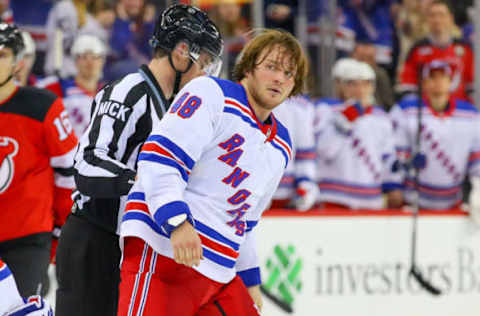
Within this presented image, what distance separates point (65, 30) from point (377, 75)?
2258mm

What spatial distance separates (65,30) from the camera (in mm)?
6379

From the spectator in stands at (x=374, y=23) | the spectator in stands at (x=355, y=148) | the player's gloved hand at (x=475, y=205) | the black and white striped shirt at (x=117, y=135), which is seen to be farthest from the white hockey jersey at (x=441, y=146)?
the black and white striped shirt at (x=117, y=135)

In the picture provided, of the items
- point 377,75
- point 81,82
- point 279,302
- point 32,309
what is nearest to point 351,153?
point 377,75

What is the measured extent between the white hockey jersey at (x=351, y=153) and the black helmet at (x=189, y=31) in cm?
324

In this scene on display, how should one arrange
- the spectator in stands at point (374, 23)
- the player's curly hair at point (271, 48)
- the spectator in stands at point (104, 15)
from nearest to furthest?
1. the player's curly hair at point (271, 48)
2. the spectator in stands at point (104, 15)
3. the spectator in stands at point (374, 23)

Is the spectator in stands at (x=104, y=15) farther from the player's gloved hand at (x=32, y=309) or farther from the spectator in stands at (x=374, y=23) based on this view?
the player's gloved hand at (x=32, y=309)

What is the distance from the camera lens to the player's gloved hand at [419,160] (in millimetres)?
6094

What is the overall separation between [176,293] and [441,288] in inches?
144

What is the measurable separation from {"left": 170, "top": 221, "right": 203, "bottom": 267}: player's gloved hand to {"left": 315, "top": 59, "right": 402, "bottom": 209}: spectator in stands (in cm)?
384

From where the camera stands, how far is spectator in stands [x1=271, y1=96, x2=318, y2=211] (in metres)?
5.79

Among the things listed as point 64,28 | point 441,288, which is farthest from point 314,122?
point 64,28

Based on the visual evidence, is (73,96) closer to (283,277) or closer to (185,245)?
(283,277)

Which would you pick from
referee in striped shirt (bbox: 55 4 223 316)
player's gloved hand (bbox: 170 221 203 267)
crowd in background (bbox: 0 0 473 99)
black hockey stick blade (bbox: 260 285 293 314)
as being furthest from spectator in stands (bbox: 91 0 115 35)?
player's gloved hand (bbox: 170 221 203 267)

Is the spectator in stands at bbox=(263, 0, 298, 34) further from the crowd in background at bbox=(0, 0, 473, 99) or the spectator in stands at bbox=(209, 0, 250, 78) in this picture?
the spectator in stands at bbox=(209, 0, 250, 78)
